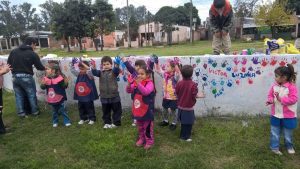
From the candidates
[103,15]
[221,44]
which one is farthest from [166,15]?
[221,44]

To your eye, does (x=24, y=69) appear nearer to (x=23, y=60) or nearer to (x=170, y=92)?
(x=23, y=60)

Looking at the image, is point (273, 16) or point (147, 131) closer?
point (147, 131)

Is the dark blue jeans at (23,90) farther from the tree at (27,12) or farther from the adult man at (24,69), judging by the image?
the tree at (27,12)

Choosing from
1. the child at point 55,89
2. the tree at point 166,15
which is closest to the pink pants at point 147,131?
the child at point 55,89

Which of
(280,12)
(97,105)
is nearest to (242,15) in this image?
(280,12)

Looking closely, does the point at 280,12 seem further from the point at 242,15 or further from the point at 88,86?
the point at 88,86

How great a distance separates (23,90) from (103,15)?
39.4 m

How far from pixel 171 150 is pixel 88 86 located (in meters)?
2.31

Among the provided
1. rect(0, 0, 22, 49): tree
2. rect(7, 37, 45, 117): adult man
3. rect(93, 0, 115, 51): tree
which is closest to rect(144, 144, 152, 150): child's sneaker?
rect(7, 37, 45, 117): adult man

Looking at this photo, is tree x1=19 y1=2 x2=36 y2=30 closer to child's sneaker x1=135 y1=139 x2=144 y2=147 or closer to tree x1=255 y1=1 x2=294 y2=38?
tree x1=255 y1=1 x2=294 y2=38

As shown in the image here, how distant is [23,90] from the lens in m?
7.62

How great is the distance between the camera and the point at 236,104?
6.40 metres

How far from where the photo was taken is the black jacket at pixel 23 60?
7.33 metres

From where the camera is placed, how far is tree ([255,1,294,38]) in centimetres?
4869
